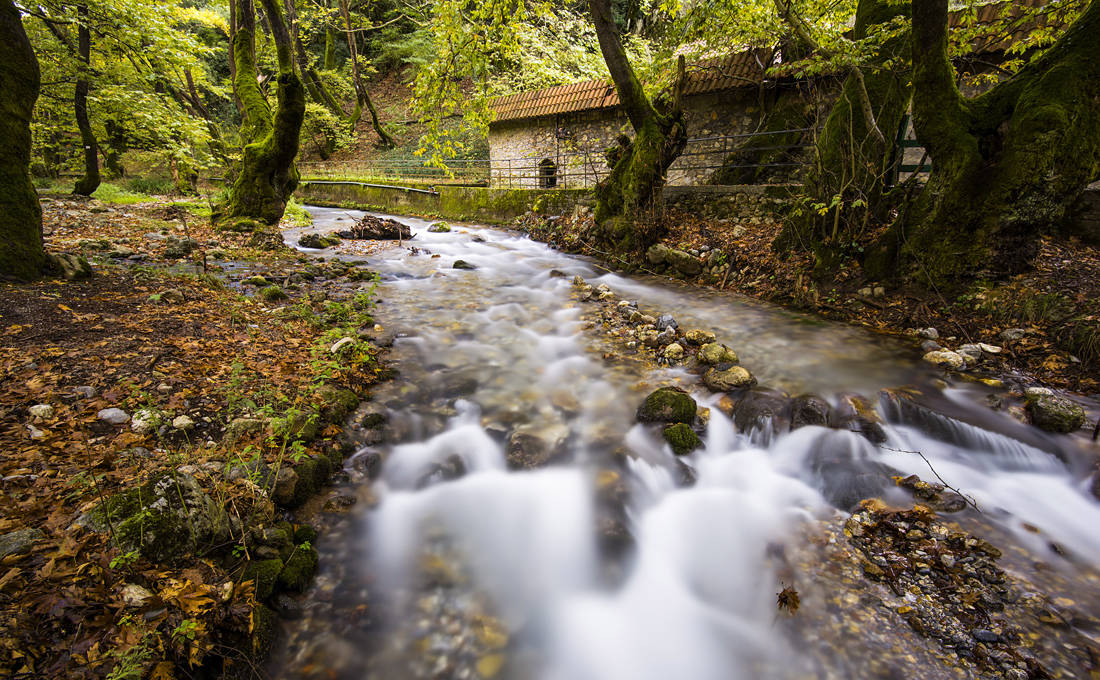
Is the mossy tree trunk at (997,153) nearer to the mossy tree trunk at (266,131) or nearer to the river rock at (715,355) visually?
the river rock at (715,355)

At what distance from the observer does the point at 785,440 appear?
404 centimetres

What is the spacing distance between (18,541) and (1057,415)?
22.3 feet

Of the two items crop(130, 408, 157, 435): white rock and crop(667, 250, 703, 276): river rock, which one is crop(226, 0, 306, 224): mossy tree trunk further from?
crop(130, 408, 157, 435): white rock

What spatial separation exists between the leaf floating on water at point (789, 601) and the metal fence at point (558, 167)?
7.49 metres

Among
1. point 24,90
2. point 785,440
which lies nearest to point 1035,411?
point 785,440

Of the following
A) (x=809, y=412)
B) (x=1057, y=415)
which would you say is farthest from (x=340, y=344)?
(x=1057, y=415)

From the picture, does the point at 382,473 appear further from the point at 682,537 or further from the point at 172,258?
the point at 172,258

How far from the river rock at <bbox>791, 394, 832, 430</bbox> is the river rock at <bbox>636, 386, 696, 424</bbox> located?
931mm

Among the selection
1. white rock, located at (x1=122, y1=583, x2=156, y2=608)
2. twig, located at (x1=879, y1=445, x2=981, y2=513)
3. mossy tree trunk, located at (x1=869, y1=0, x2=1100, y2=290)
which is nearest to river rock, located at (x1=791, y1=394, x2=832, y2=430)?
twig, located at (x1=879, y1=445, x2=981, y2=513)

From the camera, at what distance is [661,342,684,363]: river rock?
5.41 metres

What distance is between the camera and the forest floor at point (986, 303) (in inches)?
180

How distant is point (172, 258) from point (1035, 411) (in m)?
11.4

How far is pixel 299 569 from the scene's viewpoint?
2.60m

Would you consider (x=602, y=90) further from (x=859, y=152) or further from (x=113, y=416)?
(x=113, y=416)
